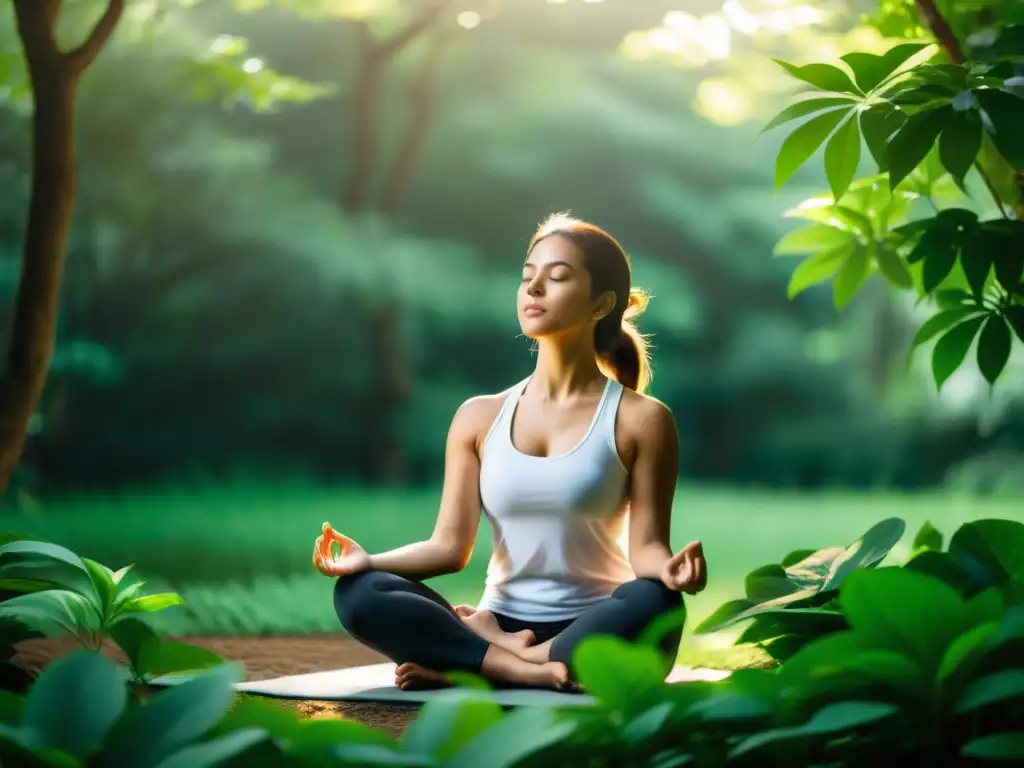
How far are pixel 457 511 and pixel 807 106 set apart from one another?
1.04 m

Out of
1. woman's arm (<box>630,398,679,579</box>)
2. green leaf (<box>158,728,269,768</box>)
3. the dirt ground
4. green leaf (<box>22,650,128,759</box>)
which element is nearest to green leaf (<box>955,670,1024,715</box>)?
green leaf (<box>158,728,269,768</box>)

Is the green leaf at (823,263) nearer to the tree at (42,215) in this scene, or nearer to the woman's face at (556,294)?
the woman's face at (556,294)

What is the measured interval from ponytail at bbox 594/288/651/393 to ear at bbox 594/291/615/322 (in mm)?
53

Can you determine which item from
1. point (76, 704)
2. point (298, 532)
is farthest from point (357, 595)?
point (298, 532)

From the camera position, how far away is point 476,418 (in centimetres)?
244

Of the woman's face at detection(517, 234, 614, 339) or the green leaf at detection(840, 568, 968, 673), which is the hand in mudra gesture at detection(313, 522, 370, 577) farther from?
the green leaf at detection(840, 568, 968, 673)

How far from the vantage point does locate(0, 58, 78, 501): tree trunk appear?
287 cm

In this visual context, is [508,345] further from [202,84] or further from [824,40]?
[202,84]

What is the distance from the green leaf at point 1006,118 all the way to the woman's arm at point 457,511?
1.10 meters

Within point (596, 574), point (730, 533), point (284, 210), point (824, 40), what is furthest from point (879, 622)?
point (284, 210)

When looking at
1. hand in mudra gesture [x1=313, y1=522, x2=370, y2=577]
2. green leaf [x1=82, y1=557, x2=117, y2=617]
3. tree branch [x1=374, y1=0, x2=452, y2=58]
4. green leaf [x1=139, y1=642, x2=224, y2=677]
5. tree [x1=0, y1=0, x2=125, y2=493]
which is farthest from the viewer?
tree branch [x1=374, y1=0, x2=452, y2=58]

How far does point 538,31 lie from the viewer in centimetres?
1040

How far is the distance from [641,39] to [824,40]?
1.98m

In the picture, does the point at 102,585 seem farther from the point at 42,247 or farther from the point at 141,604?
the point at 42,247
